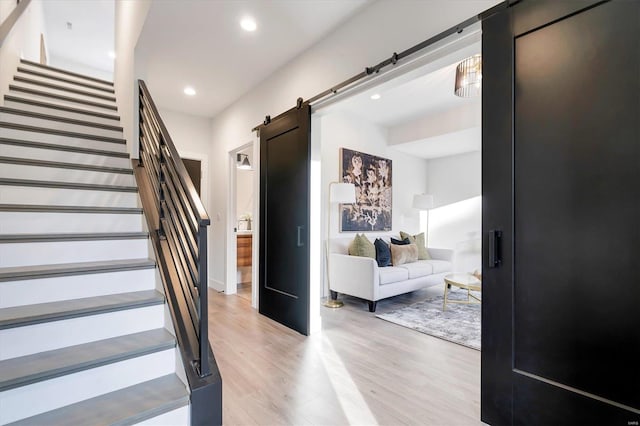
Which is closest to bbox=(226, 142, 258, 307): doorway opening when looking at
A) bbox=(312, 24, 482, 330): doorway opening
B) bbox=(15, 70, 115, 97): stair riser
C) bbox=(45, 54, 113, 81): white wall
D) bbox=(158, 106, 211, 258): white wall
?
bbox=(158, 106, 211, 258): white wall

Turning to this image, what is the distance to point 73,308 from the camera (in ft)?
5.18

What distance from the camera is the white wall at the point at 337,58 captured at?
198cm

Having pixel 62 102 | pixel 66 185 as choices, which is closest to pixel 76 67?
pixel 62 102

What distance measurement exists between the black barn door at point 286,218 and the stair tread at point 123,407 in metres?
1.70

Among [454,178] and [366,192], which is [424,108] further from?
[454,178]

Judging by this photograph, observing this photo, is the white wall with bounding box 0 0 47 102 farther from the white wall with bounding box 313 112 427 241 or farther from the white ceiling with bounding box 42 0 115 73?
the white wall with bounding box 313 112 427 241

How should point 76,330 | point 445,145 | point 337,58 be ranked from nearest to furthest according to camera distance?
point 76,330
point 337,58
point 445,145

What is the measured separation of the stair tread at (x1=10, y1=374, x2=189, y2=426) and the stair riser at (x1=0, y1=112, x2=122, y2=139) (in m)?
2.71

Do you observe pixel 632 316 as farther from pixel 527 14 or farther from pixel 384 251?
pixel 384 251

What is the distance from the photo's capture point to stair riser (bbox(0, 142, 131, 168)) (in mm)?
2400

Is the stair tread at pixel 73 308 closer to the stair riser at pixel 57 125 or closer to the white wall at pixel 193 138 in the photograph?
the stair riser at pixel 57 125

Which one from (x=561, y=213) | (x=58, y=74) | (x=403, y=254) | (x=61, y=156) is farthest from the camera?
(x=403, y=254)

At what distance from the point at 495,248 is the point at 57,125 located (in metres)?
3.92

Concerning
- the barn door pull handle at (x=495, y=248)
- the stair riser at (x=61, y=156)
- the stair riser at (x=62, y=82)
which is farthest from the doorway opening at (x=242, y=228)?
the barn door pull handle at (x=495, y=248)
